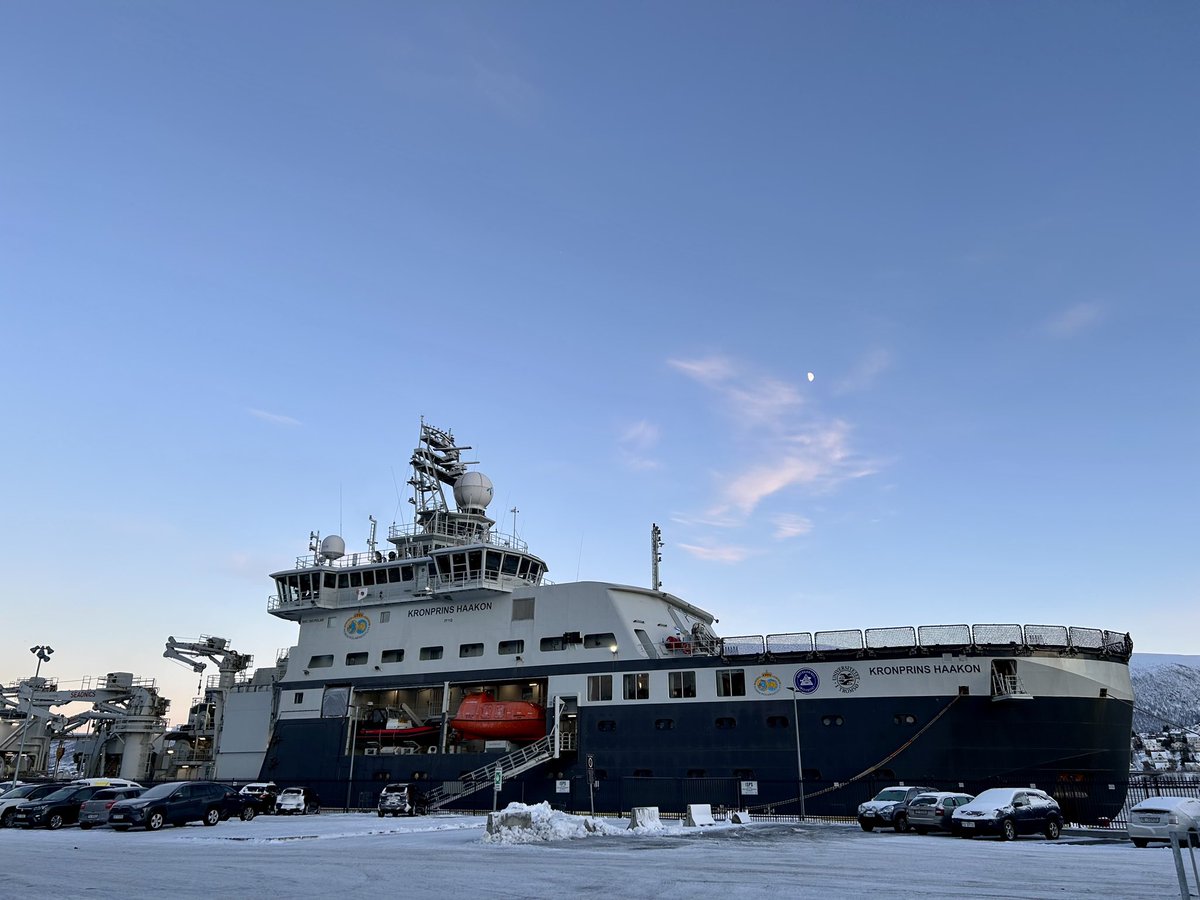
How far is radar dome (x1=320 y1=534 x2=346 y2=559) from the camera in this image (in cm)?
4800

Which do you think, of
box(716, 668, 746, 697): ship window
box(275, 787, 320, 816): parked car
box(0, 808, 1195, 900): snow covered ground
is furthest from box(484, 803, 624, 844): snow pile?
box(275, 787, 320, 816): parked car

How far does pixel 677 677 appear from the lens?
3578 centimetres

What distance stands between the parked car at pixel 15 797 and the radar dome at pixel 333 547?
1775 centimetres

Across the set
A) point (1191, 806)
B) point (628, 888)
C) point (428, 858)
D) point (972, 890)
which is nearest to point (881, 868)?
point (972, 890)

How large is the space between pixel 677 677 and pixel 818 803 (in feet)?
23.6

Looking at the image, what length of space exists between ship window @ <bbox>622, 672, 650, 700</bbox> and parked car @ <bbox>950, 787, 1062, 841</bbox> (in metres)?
14.9

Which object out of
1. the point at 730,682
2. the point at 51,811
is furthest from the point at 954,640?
the point at 51,811

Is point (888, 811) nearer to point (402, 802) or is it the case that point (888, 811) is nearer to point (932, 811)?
point (932, 811)

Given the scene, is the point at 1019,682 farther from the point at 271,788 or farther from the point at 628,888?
the point at 271,788

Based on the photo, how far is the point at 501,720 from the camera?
3850 centimetres

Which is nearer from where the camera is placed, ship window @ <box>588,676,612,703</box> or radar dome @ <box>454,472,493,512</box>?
ship window @ <box>588,676,612,703</box>

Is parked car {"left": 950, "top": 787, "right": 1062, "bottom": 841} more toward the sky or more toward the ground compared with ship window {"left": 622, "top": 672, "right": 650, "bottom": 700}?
more toward the ground

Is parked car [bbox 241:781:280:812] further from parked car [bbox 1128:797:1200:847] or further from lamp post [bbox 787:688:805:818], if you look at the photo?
parked car [bbox 1128:797:1200:847]

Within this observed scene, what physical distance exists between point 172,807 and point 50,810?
4.46 metres
